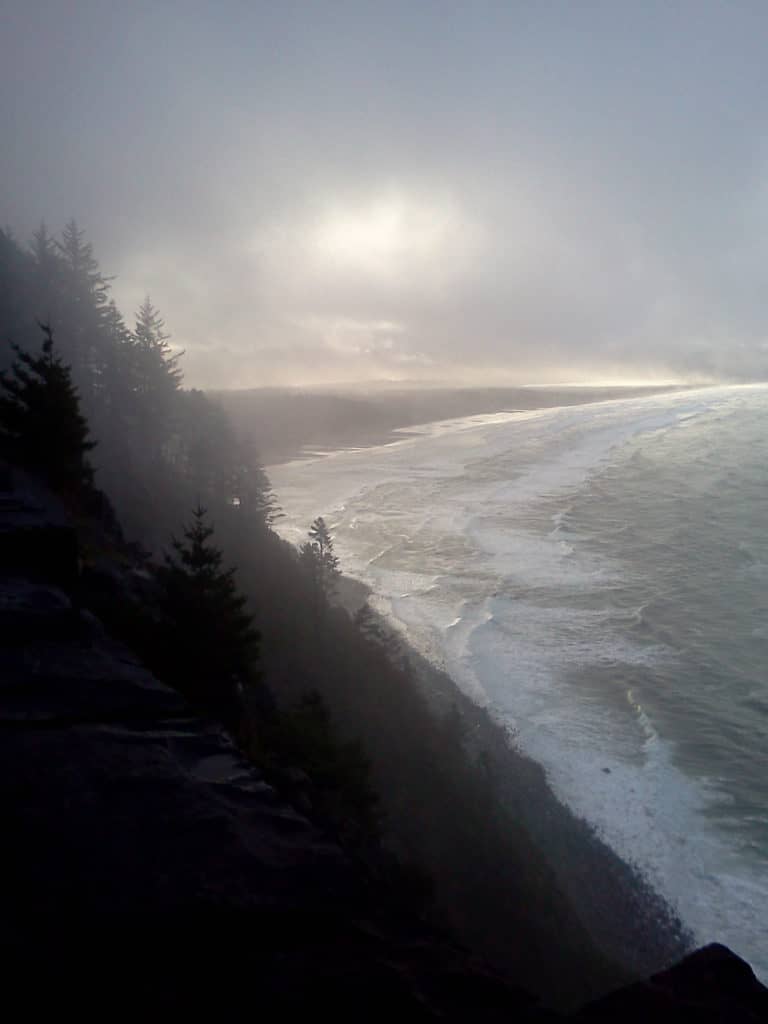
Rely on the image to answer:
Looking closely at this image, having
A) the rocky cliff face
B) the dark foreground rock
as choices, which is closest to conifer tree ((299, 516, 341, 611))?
the rocky cliff face

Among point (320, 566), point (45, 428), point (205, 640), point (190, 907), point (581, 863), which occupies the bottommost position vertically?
point (581, 863)

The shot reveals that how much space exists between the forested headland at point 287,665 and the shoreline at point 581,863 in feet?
0.34

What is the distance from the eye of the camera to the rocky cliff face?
179 inches

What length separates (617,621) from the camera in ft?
135

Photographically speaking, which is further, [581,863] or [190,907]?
[581,863]

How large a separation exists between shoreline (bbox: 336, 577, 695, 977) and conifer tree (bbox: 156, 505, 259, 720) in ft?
43.7

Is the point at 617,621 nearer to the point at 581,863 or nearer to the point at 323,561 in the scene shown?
the point at 323,561

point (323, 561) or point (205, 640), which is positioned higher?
point (205, 640)

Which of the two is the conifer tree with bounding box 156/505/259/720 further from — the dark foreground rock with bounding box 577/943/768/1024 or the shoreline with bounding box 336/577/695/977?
the shoreline with bounding box 336/577/695/977

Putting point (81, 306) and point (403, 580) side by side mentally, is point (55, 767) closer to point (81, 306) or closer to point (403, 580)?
point (403, 580)

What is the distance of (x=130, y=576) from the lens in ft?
60.3

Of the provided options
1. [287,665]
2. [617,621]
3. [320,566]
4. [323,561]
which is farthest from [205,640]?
[617,621]

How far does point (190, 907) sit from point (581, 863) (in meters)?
21.7

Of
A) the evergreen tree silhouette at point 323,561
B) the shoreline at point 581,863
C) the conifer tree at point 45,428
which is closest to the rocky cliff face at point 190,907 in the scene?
the conifer tree at point 45,428
